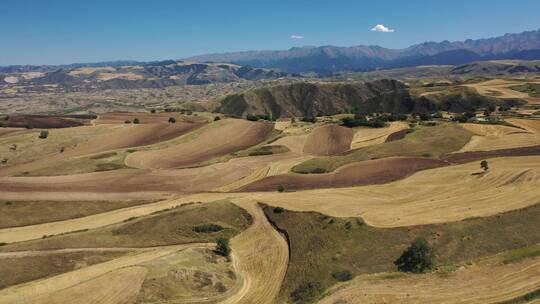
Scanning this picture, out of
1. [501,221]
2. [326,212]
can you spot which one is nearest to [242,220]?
[326,212]

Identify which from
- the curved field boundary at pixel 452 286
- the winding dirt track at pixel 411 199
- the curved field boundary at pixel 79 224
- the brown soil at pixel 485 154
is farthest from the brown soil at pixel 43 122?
the curved field boundary at pixel 452 286

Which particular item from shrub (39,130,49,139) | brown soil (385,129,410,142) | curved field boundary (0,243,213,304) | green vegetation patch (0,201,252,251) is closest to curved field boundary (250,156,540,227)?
green vegetation patch (0,201,252,251)

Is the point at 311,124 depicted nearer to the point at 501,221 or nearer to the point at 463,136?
the point at 463,136

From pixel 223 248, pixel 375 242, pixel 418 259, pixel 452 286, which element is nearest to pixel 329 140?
pixel 375 242

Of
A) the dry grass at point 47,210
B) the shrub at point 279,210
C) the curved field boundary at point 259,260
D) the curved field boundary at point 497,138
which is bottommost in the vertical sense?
the curved field boundary at point 259,260

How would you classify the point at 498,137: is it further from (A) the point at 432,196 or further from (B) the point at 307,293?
(B) the point at 307,293

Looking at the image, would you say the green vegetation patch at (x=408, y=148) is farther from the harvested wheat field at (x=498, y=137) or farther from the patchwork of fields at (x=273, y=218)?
the harvested wheat field at (x=498, y=137)

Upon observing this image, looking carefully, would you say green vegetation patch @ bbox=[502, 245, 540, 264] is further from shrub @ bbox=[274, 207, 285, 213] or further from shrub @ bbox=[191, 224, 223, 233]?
shrub @ bbox=[191, 224, 223, 233]
